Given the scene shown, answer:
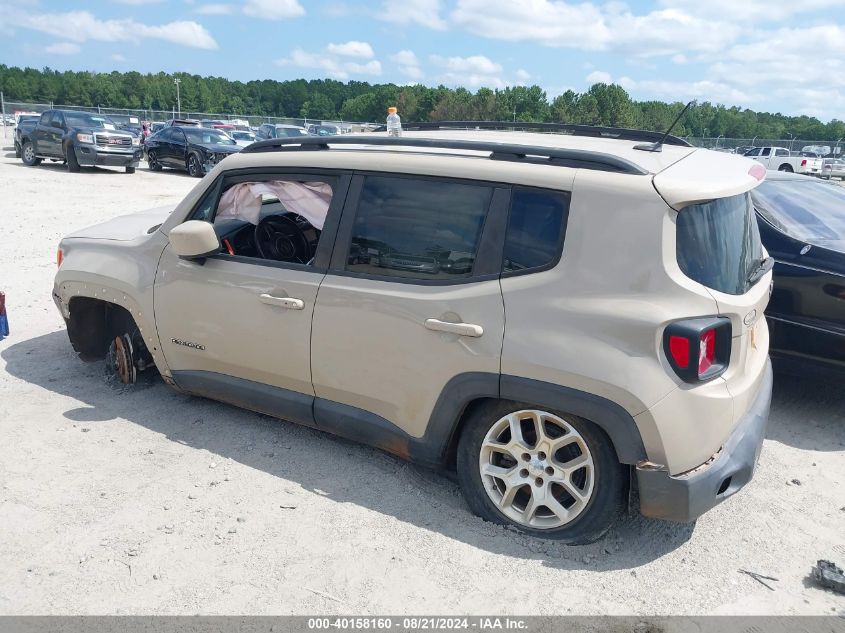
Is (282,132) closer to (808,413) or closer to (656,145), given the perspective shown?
(808,413)

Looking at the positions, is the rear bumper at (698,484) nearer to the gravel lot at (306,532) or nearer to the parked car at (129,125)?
the gravel lot at (306,532)

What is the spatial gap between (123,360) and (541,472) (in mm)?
3224

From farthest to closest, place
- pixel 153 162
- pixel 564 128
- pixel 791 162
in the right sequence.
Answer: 1. pixel 791 162
2. pixel 153 162
3. pixel 564 128

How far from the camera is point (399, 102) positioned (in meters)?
81.5

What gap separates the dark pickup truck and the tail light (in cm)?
2116

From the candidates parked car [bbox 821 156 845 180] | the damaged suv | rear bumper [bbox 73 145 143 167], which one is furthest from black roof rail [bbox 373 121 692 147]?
parked car [bbox 821 156 845 180]

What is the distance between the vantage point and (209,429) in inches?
173

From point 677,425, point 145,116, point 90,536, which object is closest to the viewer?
point 677,425

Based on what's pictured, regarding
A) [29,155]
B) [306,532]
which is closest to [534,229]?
[306,532]

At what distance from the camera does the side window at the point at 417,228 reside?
10.9ft

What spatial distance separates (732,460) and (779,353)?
2019 mm

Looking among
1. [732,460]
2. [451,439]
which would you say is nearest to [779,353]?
[732,460]

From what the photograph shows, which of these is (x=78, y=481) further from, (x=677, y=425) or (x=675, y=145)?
(x=675, y=145)

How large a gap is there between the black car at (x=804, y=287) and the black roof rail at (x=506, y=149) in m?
2.31
